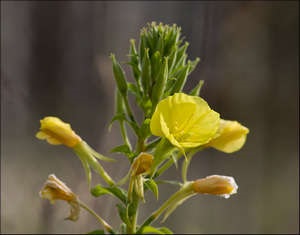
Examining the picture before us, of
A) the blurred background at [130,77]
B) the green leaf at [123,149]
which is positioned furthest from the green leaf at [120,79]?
the blurred background at [130,77]

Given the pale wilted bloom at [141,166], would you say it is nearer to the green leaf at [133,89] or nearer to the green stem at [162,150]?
the green stem at [162,150]

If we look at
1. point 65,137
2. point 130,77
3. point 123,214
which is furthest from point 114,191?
point 130,77

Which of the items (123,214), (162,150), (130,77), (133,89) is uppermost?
(130,77)

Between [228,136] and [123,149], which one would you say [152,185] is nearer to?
[123,149]

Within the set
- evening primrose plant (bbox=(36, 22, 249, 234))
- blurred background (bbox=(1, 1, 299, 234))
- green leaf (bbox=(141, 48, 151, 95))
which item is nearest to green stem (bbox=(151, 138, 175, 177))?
evening primrose plant (bbox=(36, 22, 249, 234))

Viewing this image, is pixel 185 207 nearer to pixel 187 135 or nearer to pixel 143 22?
pixel 143 22

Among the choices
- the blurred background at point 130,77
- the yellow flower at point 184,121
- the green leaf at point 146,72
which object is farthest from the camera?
the blurred background at point 130,77

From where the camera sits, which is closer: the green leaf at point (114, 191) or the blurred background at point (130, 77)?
the green leaf at point (114, 191)
